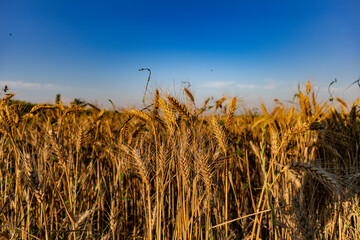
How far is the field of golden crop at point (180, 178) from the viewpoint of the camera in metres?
1.34

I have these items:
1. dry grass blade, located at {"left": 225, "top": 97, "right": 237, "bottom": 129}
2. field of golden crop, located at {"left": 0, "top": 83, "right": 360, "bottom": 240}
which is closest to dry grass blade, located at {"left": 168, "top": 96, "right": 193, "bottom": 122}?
field of golden crop, located at {"left": 0, "top": 83, "right": 360, "bottom": 240}

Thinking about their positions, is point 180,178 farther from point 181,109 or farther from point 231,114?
point 231,114

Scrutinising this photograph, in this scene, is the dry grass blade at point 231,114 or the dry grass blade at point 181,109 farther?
the dry grass blade at point 231,114

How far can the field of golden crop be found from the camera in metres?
1.34

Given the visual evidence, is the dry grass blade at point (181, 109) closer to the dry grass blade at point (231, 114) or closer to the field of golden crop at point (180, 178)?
the field of golden crop at point (180, 178)

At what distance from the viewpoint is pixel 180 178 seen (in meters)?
1.50

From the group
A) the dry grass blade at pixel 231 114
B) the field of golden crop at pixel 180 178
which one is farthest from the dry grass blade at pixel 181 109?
the dry grass blade at pixel 231 114

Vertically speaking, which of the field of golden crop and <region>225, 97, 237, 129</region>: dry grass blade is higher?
<region>225, 97, 237, 129</region>: dry grass blade

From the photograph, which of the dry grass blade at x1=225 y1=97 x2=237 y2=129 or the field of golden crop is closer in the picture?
the field of golden crop

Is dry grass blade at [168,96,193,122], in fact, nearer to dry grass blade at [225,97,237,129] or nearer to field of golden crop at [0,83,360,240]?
field of golden crop at [0,83,360,240]

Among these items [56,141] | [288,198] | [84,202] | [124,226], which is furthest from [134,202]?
[288,198]

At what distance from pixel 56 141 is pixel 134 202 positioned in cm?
100

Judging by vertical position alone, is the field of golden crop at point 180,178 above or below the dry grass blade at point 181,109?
below

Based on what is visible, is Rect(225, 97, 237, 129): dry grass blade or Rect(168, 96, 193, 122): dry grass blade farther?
Rect(225, 97, 237, 129): dry grass blade
